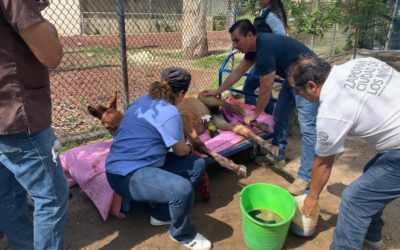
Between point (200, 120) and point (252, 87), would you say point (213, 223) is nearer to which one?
point (200, 120)

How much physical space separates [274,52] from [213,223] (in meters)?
2.04

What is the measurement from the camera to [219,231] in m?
2.91

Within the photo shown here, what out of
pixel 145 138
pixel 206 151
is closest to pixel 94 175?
pixel 145 138

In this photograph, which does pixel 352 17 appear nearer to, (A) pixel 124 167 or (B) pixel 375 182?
(B) pixel 375 182

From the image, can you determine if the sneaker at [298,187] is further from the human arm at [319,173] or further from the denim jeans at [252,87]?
the denim jeans at [252,87]

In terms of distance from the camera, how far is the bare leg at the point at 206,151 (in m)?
3.27

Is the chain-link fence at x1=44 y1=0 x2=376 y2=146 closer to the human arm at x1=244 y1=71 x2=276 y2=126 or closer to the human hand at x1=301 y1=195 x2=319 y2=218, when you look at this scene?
the human arm at x1=244 y1=71 x2=276 y2=126

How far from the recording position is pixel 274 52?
336 centimetres

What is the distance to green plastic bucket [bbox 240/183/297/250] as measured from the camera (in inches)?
96.4

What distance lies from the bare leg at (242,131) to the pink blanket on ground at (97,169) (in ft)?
0.28

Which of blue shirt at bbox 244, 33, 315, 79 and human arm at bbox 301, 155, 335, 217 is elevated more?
blue shirt at bbox 244, 33, 315, 79

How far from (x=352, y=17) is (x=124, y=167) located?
599cm

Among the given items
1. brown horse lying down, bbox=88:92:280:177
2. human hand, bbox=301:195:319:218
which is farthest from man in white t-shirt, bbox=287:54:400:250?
brown horse lying down, bbox=88:92:280:177

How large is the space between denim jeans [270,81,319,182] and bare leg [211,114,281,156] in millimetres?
311
